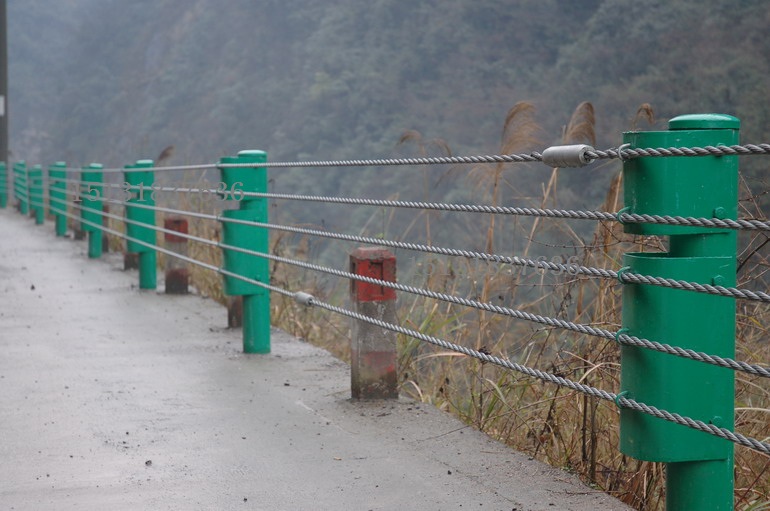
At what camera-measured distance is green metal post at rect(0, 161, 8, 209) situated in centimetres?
2757

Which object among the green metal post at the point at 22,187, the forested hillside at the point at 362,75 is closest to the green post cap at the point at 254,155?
the forested hillside at the point at 362,75

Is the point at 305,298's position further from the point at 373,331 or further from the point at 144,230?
the point at 144,230

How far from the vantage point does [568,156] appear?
322 centimetres

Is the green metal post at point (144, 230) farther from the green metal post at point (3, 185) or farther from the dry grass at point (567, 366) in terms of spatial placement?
the green metal post at point (3, 185)

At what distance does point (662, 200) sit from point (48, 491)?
7.38 feet

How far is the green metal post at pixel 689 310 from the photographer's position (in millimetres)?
2908

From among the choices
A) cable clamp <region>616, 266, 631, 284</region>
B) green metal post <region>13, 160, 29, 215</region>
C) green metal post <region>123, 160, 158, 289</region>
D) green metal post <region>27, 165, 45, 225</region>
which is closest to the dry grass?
cable clamp <region>616, 266, 631, 284</region>

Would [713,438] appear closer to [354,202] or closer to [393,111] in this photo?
[354,202]

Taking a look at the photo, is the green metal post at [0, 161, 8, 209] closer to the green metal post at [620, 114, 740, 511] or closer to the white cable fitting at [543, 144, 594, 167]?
the white cable fitting at [543, 144, 594, 167]

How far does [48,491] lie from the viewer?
12.2ft

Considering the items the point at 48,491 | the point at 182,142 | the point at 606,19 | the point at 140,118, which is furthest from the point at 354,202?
the point at 140,118

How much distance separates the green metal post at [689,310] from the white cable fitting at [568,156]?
0.16 metres

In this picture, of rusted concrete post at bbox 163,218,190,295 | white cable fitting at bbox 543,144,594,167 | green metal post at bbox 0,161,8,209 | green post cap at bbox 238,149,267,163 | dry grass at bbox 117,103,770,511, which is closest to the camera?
white cable fitting at bbox 543,144,594,167

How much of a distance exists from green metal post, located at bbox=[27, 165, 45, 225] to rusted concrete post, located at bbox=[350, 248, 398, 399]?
15.3 meters
